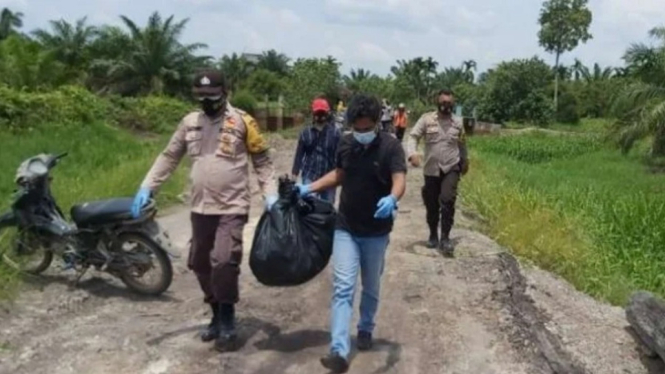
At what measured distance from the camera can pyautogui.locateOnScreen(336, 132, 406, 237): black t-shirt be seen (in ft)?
17.2

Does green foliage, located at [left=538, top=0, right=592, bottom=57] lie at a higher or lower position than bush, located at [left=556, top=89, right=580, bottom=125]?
higher

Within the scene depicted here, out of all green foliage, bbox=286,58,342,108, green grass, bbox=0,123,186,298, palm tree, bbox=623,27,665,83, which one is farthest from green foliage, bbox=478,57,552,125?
green grass, bbox=0,123,186,298

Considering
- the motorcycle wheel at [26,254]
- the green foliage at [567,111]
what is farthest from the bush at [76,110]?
the green foliage at [567,111]

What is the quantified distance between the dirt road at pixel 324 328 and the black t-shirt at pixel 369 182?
0.88 metres

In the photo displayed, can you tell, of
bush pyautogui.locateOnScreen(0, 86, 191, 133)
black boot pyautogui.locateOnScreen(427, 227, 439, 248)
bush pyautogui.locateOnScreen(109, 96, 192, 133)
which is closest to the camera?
black boot pyautogui.locateOnScreen(427, 227, 439, 248)

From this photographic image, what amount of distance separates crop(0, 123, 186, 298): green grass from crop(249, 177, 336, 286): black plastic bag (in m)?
2.58

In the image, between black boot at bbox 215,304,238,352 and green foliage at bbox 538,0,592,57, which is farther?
green foliage at bbox 538,0,592,57

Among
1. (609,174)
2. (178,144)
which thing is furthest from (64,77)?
(178,144)

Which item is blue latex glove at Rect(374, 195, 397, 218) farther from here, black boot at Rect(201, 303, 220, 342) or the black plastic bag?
black boot at Rect(201, 303, 220, 342)

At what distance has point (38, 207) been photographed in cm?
722

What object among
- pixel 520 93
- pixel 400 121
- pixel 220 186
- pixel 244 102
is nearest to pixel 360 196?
pixel 220 186

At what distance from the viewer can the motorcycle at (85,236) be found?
22.5ft

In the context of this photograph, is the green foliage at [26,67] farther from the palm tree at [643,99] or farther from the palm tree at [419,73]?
the palm tree at [419,73]

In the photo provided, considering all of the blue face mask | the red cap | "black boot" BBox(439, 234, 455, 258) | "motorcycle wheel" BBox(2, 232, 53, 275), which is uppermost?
the red cap
